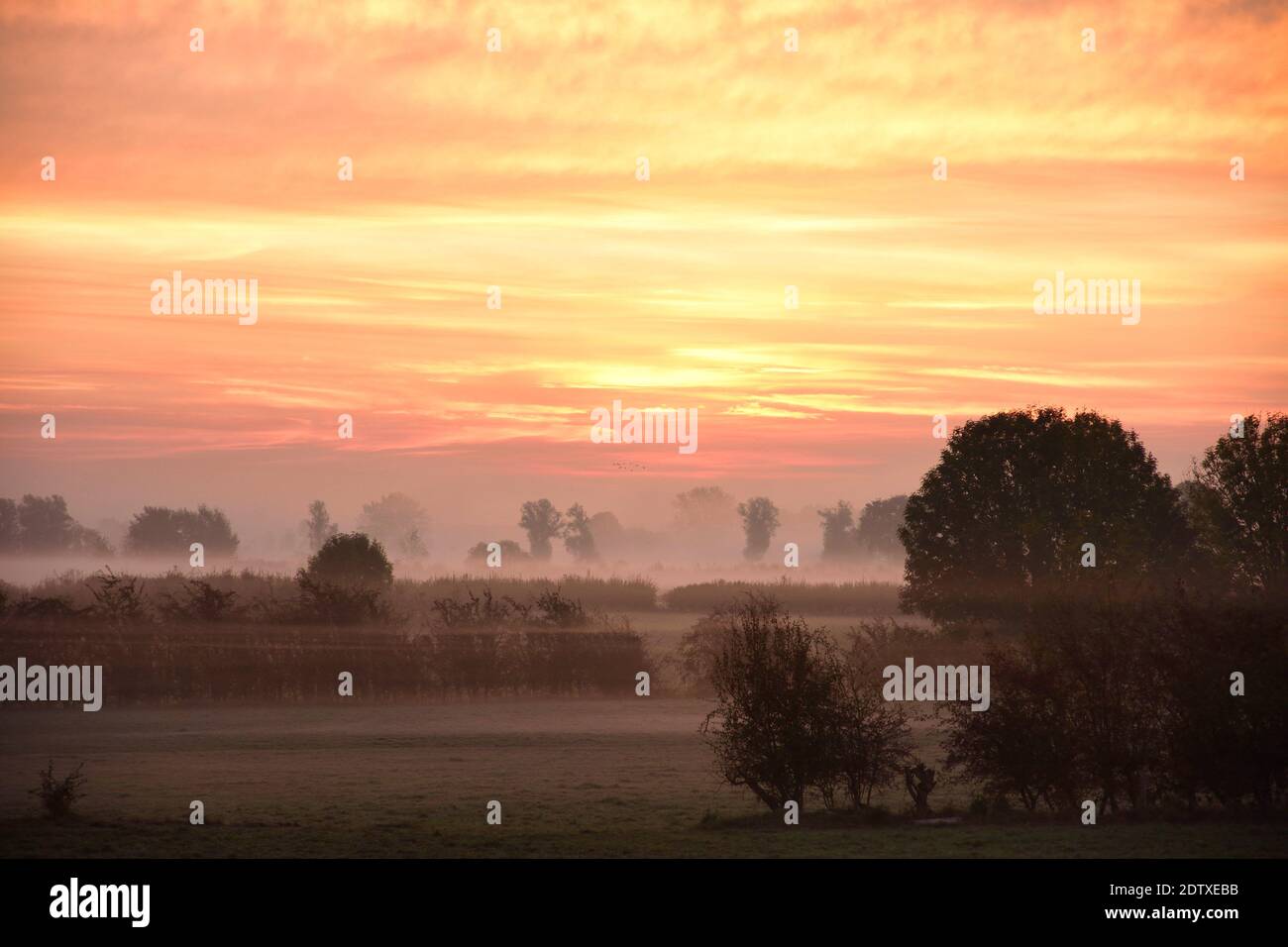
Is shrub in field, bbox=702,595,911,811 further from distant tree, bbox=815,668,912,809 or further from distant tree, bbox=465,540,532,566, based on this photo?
distant tree, bbox=465,540,532,566

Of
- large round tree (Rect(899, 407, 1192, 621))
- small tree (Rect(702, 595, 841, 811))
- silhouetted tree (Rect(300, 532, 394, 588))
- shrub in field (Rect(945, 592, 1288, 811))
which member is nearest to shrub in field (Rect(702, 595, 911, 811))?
small tree (Rect(702, 595, 841, 811))

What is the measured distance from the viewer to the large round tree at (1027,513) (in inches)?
2258

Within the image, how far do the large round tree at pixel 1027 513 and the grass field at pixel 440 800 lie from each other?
2122cm

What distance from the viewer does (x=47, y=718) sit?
41438mm

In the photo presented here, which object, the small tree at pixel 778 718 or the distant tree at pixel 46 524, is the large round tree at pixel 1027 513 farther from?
the distant tree at pixel 46 524

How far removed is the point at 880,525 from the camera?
7269 inches

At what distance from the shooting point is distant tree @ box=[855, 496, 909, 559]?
598 ft

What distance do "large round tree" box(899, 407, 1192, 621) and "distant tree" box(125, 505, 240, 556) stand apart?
341 ft

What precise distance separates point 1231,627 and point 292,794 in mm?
17492

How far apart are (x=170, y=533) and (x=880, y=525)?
90788 mm

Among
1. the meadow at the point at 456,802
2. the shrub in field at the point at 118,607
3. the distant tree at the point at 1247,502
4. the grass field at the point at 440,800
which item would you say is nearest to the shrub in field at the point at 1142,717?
the meadow at the point at 456,802
